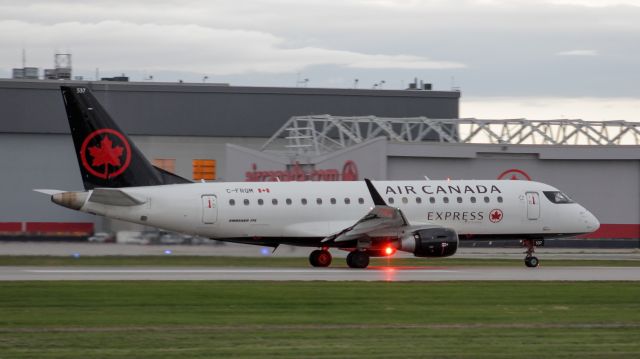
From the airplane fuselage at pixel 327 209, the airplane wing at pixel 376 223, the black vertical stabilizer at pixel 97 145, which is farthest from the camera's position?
the airplane fuselage at pixel 327 209

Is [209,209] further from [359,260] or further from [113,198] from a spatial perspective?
[359,260]

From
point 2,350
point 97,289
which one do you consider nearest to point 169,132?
point 97,289

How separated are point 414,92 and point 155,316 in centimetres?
6668

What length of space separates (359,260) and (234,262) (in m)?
5.97

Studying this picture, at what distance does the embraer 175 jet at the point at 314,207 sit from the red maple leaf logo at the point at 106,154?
37mm

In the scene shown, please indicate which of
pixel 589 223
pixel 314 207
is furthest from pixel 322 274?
pixel 589 223

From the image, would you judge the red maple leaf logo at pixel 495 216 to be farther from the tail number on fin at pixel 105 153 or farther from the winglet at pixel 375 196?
the tail number on fin at pixel 105 153

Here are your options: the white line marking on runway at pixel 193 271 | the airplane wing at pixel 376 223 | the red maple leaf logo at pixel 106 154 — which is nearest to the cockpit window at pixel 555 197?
the white line marking on runway at pixel 193 271

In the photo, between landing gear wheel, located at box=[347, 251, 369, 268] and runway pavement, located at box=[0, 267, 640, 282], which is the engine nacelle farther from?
landing gear wheel, located at box=[347, 251, 369, 268]

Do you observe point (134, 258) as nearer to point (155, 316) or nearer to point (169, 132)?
point (155, 316)

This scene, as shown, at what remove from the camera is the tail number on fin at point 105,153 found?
41438 millimetres

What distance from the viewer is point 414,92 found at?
3536 inches

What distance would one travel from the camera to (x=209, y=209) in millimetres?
42250

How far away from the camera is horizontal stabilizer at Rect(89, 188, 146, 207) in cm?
4050
